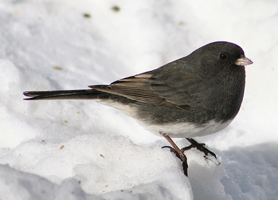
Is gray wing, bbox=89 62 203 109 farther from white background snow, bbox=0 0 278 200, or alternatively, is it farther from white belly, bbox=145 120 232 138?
white background snow, bbox=0 0 278 200

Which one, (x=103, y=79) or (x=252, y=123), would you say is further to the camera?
(x=103, y=79)

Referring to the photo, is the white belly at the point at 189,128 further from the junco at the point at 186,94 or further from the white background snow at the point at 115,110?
the white background snow at the point at 115,110

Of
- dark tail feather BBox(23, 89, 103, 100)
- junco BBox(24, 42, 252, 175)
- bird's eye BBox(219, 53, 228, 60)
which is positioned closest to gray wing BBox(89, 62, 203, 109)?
junco BBox(24, 42, 252, 175)

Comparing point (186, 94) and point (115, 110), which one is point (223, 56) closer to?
point (186, 94)

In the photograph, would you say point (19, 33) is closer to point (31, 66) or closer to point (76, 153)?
point (31, 66)

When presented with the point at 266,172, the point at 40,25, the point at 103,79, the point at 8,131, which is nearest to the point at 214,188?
the point at 266,172

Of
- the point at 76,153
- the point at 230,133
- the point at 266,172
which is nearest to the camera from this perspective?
the point at 76,153

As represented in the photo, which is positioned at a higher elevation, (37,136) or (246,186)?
(246,186)
